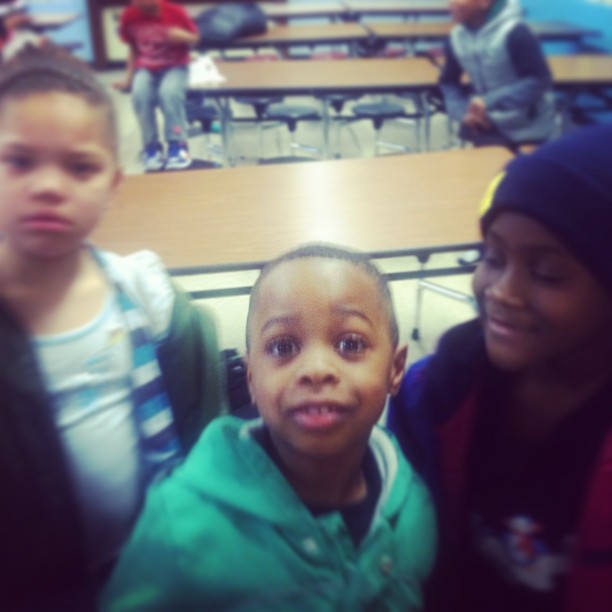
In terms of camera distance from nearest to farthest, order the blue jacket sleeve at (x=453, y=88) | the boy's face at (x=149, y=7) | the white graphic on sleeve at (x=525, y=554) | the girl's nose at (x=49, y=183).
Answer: the girl's nose at (x=49, y=183) < the white graphic on sleeve at (x=525, y=554) < the blue jacket sleeve at (x=453, y=88) < the boy's face at (x=149, y=7)

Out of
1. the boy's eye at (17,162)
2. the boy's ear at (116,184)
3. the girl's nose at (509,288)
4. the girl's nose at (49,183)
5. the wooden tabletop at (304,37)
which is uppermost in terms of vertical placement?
the boy's eye at (17,162)

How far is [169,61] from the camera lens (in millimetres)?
3047

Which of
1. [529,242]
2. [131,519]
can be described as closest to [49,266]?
[131,519]

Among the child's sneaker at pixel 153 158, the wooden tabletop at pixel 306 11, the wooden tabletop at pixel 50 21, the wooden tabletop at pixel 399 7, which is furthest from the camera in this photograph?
the wooden tabletop at pixel 399 7

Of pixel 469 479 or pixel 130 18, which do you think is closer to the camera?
pixel 469 479

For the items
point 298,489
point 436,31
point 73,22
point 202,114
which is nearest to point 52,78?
point 298,489

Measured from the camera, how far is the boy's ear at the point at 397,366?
0.56 meters

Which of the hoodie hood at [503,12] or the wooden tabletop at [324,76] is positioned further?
the wooden tabletop at [324,76]

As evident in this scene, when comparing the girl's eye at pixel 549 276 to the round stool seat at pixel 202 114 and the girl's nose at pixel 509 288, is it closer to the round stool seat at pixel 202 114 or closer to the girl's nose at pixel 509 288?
the girl's nose at pixel 509 288

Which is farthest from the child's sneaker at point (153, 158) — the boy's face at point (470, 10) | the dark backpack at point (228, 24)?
the dark backpack at point (228, 24)

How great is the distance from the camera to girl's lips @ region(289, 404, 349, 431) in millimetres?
483

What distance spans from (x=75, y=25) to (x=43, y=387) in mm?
5792

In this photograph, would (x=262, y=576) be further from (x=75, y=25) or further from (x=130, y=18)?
(x=75, y=25)

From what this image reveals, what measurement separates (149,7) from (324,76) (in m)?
0.86
